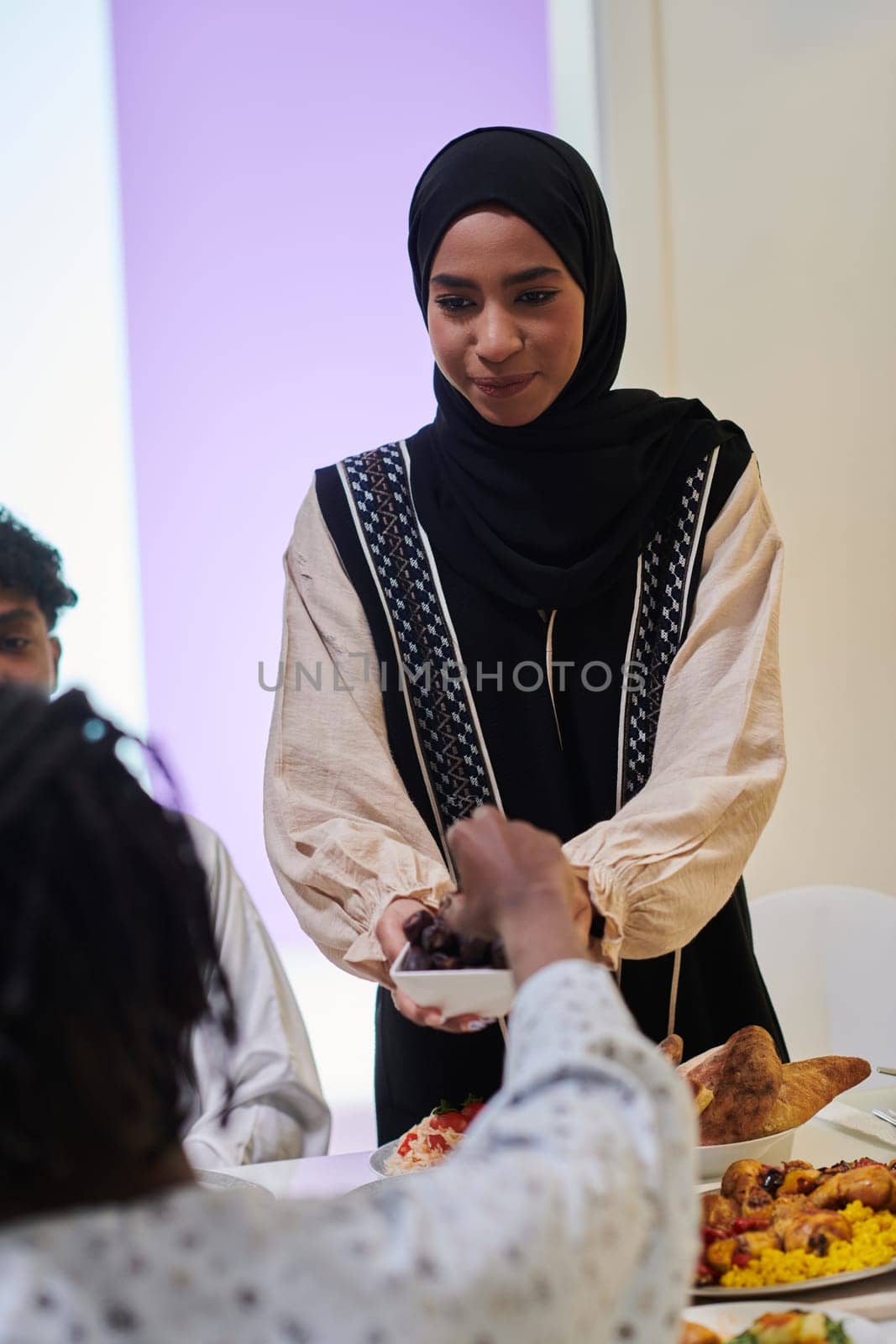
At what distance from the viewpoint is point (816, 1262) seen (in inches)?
43.9

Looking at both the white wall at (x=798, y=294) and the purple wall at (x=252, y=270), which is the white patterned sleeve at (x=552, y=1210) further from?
the purple wall at (x=252, y=270)

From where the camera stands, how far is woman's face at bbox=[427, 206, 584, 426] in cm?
166

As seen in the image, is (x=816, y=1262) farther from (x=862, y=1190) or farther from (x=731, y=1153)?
(x=731, y=1153)

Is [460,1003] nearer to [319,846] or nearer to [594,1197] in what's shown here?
[594,1197]

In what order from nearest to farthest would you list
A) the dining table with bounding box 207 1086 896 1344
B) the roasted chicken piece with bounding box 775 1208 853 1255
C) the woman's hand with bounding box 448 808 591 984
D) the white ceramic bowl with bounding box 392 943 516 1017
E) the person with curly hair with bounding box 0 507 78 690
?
the woman's hand with bounding box 448 808 591 984, the white ceramic bowl with bounding box 392 943 516 1017, the roasted chicken piece with bounding box 775 1208 853 1255, the dining table with bounding box 207 1086 896 1344, the person with curly hair with bounding box 0 507 78 690

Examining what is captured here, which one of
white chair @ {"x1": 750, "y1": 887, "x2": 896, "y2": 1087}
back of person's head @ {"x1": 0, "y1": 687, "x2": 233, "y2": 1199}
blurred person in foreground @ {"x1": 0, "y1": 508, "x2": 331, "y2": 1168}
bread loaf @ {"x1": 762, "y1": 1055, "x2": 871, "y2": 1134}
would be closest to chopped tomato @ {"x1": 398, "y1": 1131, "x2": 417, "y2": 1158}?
blurred person in foreground @ {"x1": 0, "y1": 508, "x2": 331, "y2": 1168}

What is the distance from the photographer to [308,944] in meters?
3.65

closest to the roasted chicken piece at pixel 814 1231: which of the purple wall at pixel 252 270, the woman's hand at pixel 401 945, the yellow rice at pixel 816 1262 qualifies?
the yellow rice at pixel 816 1262

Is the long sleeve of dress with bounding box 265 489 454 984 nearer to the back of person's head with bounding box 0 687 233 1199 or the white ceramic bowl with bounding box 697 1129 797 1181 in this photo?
the white ceramic bowl with bounding box 697 1129 797 1181

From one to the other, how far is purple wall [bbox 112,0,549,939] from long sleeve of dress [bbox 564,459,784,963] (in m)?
1.97

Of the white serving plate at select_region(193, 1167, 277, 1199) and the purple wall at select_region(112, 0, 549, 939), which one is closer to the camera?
the white serving plate at select_region(193, 1167, 277, 1199)

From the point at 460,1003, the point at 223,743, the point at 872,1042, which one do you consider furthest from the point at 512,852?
the point at 223,743

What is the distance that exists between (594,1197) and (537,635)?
1169mm

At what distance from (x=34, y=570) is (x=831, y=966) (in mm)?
1416
